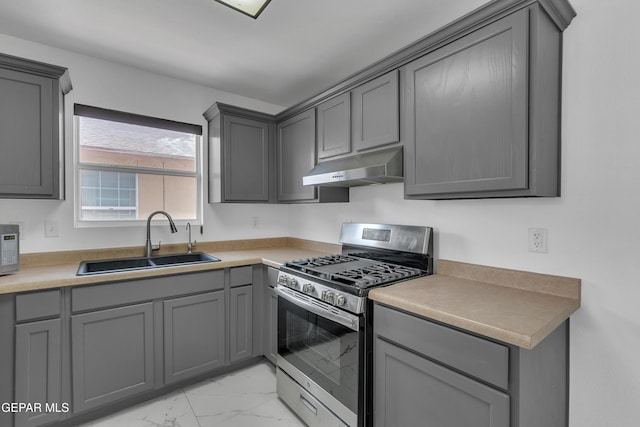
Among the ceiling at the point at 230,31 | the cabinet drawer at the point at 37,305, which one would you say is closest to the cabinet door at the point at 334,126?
the ceiling at the point at 230,31

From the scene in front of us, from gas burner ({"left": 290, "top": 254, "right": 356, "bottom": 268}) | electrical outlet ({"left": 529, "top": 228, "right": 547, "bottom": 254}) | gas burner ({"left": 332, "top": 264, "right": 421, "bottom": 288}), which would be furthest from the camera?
gas burner ({"left": 290, "top": 254, "right": 356, "bottom": 268})

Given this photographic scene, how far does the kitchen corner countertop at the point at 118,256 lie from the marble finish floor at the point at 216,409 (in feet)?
2.91

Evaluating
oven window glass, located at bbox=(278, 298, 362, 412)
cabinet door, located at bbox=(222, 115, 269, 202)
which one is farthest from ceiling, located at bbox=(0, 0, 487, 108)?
oven window glass, located at bbox=(278, 298, 362, 412)

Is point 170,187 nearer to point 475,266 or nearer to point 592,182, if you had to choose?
point 475,266

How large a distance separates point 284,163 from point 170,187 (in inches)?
42.5

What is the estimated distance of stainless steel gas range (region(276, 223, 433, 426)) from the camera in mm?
1581

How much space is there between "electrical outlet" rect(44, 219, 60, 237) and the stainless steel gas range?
1.70m

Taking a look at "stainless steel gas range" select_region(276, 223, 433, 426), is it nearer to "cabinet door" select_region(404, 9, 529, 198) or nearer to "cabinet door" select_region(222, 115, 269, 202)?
"cabinet door" select_region(404, 9, 529, 198)

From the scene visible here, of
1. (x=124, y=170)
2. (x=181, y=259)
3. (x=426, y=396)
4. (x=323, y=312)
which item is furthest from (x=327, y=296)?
(x=124, y=170)

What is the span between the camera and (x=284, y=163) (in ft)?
9.69

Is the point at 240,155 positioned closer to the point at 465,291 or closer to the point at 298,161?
the point at 298,161

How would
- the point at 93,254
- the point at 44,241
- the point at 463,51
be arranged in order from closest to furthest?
the point at 463,51 → the point at 44,241 → the point at 93,254

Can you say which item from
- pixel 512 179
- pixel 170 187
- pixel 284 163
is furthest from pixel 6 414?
pixel 512 179

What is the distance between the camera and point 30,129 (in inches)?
75.9
